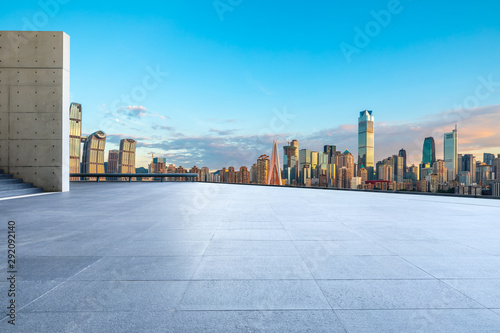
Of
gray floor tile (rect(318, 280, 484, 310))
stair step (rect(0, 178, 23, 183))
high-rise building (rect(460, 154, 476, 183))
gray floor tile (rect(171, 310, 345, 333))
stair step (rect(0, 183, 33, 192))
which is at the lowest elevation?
gray floor tile (rect(171, 310, 345, 333))

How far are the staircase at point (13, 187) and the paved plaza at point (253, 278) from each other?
28.7ft

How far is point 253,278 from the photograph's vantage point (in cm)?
334

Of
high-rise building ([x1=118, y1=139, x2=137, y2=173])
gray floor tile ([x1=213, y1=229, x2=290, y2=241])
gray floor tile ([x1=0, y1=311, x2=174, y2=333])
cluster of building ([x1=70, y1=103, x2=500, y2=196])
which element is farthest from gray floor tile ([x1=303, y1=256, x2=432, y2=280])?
high-rise building ([x1=118, y1=139, x2=137, y2=173])

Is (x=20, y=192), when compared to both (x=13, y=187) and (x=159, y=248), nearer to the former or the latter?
(x=13, y=187)

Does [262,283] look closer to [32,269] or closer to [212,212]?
[32,269]

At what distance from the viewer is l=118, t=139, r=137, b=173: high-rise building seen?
181 feet

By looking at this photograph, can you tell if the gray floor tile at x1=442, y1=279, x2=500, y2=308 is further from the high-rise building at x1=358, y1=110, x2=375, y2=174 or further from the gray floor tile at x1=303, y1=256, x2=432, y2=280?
the high-rise building at x1=358, y1=110, x2=375, y2=174

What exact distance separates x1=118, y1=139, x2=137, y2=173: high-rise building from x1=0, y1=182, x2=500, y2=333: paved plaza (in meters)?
53.0

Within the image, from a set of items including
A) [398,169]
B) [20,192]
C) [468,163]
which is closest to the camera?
[20,192]

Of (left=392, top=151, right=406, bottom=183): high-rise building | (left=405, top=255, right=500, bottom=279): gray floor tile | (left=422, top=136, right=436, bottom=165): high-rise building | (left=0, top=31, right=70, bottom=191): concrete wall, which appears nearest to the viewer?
(left=405, top=255, right=500, bottom=279): gray floor tile

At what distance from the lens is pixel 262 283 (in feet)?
10.5

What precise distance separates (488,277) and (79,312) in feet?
14.9

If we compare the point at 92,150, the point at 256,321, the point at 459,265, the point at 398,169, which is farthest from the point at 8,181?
the point at 398,169

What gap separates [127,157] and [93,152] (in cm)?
1774
